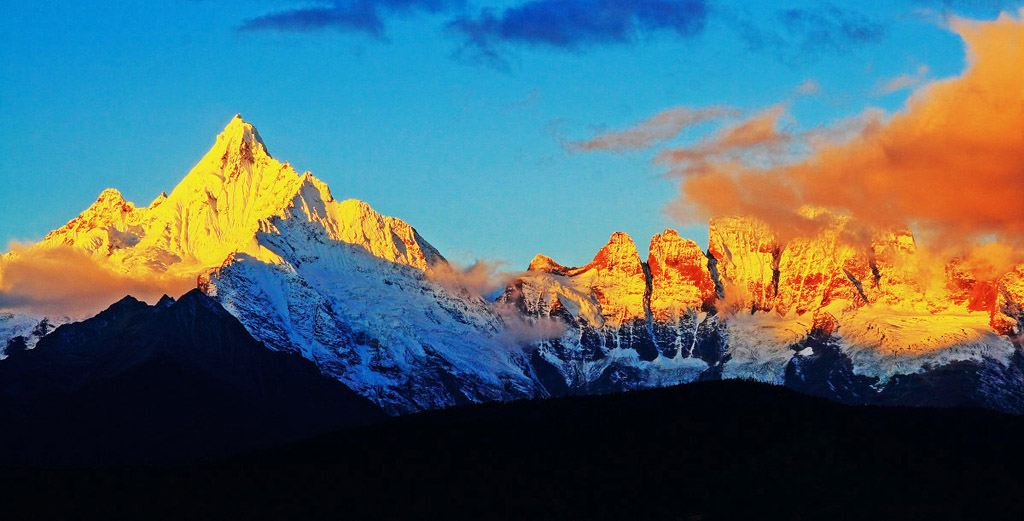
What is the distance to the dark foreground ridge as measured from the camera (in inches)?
5133

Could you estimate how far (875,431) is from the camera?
139 metres

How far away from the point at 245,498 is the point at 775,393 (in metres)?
48.9

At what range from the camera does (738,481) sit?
13462cm

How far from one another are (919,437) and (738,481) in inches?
681

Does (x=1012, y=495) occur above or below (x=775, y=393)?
below

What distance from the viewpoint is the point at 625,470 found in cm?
14212

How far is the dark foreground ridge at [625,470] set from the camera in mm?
130375

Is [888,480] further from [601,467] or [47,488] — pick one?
[47,488]

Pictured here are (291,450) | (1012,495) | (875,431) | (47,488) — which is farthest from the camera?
(291,450)

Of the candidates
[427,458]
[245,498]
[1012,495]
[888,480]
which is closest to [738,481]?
[888,480]

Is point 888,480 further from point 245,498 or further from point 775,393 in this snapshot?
point 245,498

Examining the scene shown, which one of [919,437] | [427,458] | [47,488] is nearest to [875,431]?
[919,437]

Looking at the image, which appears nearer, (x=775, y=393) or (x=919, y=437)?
(x=919, y=437)

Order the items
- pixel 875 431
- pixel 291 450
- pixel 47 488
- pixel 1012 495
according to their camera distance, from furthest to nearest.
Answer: pixel 291 450, pixel 47 488, pixel 875 431, pixel 1012 495
